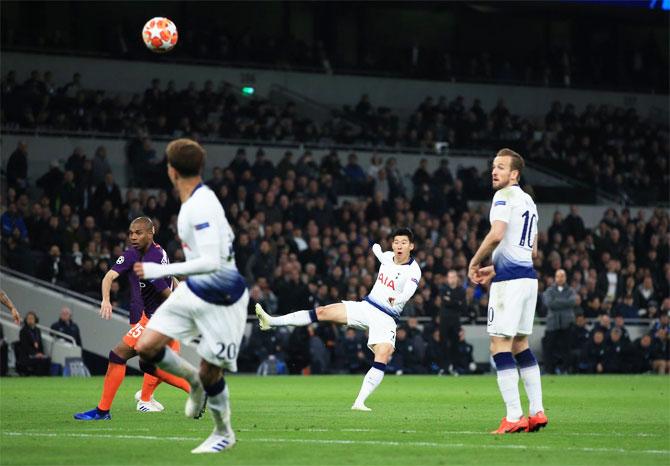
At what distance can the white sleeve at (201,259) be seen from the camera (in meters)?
10.3

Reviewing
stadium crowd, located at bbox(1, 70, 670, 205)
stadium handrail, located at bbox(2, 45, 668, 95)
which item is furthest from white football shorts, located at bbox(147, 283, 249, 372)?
stadium handrail, located at bbox(2, 45, 668, 95)

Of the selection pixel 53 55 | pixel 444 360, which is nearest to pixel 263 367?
pixel 444 360

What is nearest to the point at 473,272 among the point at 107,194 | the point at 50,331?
the point at 50,331

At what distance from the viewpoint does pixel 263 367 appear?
99.7ft

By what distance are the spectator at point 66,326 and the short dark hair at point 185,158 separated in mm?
18234

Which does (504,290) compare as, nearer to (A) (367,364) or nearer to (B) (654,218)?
(A) (367,364)

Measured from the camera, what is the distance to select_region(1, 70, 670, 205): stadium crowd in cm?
3509

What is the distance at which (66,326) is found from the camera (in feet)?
92.9

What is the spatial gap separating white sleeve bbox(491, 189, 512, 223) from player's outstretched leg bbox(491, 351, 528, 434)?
141 centimetres

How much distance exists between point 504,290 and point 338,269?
18.7m

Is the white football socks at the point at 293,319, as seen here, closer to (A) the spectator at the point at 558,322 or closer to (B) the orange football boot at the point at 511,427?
(B) the orange football boot at the point at 511,427

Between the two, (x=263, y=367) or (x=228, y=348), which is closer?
(x=228, y=348)

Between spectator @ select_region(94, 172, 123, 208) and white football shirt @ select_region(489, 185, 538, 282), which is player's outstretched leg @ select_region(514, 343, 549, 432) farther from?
spectator @ select_region(94, 172, 123, 208)

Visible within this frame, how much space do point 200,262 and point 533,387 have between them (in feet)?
15.2
